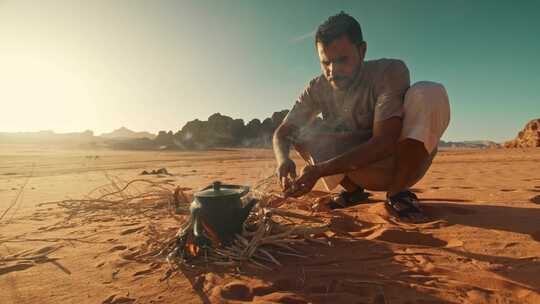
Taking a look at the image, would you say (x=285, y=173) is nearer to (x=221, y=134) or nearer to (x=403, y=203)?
(x=403, y=203)

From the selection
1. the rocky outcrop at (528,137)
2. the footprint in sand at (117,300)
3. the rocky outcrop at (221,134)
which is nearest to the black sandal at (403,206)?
the footprint in sand at (117,300)

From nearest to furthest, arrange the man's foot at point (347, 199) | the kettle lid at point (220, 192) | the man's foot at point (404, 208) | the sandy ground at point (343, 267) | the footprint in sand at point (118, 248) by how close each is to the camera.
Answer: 1. the sandy ground at point (343, 267)
2. the kettle lid at point (220, 192)
3. the footprint in sand at point (118, 248)
4. the man's foot at point (404, 208)
5. the man's foot at point (347, 199)

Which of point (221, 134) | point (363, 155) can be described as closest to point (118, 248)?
point (363, 155)

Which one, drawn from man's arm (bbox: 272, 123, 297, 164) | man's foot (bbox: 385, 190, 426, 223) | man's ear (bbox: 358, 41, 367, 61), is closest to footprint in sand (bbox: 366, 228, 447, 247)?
man's foot (bbox: 385, 190, 426, 223)

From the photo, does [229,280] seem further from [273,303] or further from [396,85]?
[396,85]

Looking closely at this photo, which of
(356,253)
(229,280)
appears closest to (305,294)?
(229,280)

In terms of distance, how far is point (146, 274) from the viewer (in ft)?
4.82

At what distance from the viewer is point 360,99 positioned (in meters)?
2.25

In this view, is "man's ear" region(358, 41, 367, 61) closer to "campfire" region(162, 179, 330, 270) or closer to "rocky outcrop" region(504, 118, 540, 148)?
"campfire" region(162, 179, 330, 270)

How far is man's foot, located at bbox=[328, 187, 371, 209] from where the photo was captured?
8.82ft

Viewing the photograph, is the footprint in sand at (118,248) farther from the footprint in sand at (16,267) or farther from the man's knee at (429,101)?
the man's knee at (429,101)

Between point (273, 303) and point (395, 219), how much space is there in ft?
4.31

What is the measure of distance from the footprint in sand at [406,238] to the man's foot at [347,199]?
80 cm

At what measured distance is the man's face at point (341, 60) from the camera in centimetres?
206
